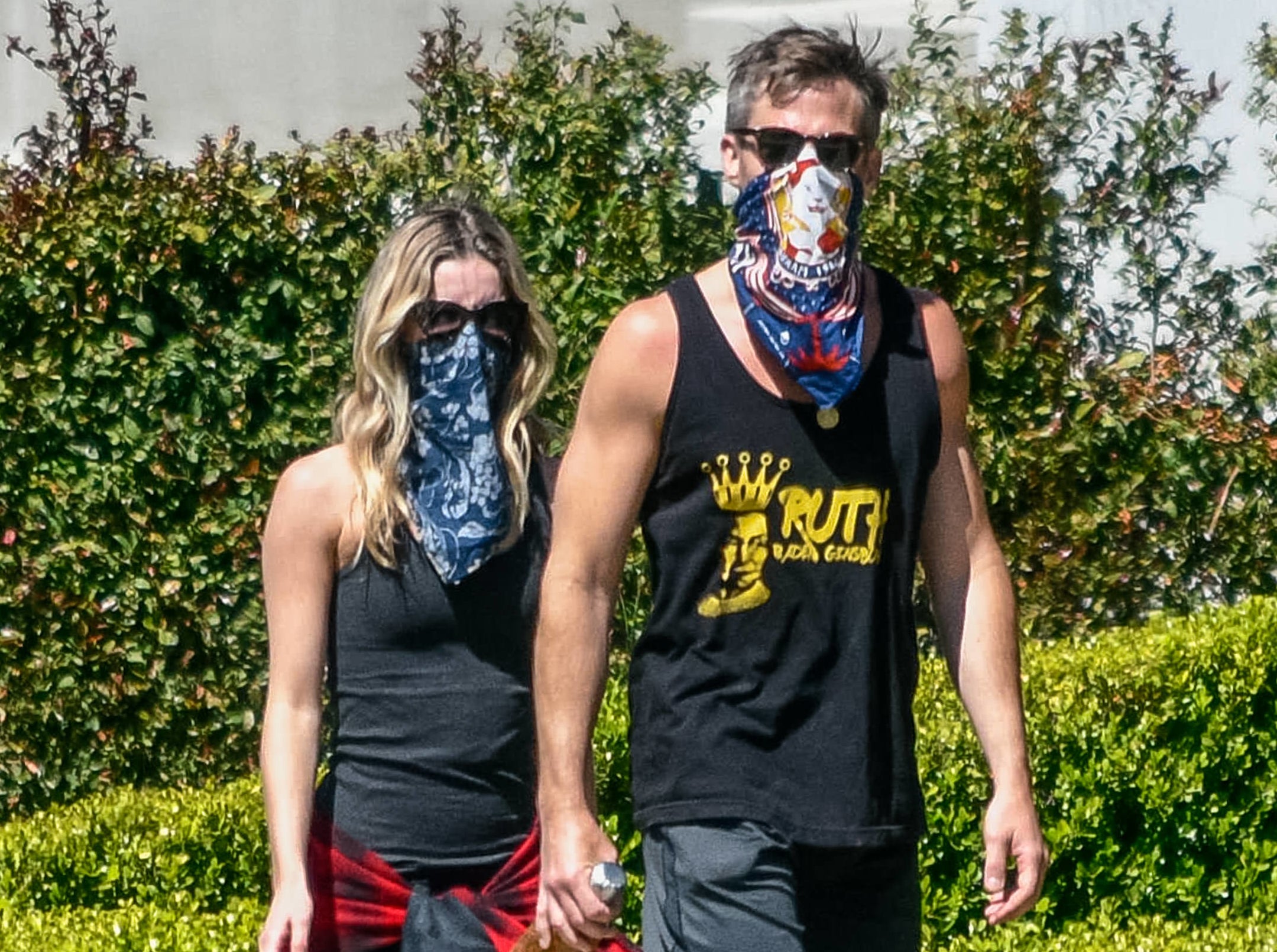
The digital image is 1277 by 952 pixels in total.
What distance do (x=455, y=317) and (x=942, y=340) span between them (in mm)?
827

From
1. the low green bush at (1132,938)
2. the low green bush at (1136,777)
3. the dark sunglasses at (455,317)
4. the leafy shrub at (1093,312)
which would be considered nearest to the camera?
the dark sunglasses at (455,317)

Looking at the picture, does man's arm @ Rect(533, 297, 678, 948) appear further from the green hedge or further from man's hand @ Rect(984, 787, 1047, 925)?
the green hedge

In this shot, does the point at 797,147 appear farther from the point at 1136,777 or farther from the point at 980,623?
the point at 1136,777

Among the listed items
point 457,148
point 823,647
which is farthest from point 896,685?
point 457,148

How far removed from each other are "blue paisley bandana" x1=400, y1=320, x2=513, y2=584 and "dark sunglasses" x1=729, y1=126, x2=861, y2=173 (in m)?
0.68

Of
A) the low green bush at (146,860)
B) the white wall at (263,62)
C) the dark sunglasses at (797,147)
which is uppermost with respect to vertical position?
the white wall at (263,62)

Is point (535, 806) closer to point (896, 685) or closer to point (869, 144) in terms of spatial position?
point (896, 685)

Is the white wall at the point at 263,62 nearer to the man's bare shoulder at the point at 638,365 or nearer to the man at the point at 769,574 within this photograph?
the man at the point at 769,574

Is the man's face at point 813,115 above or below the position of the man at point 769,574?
above

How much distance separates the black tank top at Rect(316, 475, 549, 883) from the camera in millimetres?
3156

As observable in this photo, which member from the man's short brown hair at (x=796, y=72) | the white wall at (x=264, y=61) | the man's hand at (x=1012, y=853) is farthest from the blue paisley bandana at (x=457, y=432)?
the white wall at (x=264, y=61)

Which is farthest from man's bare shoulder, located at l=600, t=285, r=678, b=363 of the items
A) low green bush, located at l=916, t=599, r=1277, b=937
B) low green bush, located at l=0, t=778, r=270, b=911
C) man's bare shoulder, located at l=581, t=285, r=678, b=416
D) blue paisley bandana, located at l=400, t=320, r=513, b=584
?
low green bush, located at l=0, t=778, r=270, b=911

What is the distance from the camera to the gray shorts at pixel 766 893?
272 cm

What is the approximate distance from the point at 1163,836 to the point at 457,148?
2855 mm
